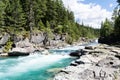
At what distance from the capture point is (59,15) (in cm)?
9288

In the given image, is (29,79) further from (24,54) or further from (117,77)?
(24,54)

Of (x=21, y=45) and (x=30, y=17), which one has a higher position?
(x=30, y=17)

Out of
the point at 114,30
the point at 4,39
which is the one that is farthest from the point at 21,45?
the point at 114,30

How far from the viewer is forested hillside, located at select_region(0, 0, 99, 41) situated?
204ft

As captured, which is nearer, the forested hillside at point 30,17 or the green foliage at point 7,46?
the green foliage at point 7,46

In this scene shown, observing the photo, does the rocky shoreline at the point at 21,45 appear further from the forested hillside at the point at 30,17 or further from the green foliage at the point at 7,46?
the forested hillside at the point at 30,17

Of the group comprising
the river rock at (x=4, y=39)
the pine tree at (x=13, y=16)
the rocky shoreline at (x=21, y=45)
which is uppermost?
the pine tree at (x=13, y=16)

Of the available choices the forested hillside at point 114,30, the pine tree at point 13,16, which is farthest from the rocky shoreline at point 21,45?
the forested hillside at point 114,30

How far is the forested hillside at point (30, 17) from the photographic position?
2451 inches

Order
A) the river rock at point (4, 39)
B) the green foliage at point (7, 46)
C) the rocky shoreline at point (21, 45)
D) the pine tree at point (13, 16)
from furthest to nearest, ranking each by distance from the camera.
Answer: the pine tree at point (13, 16), the river rock at point (4, 39), the green foliage at point (7, 46), the rocky shoreline at point (21, 45)

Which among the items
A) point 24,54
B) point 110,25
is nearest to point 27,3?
point 24,54

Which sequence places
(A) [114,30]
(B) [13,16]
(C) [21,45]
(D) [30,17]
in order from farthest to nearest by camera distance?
(A) [114,30], (D) [30,17], (B) [13,16], (C) [21,45]

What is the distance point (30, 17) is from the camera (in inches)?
2847

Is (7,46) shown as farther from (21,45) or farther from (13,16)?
(13,16)
